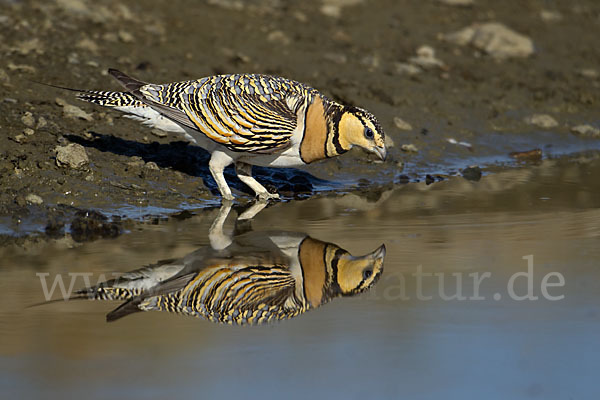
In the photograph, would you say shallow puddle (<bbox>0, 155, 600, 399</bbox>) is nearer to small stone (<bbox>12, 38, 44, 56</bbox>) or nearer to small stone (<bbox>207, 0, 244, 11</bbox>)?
small stone (<bbox>12, 38, 44, 56</bbox>)

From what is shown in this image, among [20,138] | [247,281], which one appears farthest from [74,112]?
[247,281]

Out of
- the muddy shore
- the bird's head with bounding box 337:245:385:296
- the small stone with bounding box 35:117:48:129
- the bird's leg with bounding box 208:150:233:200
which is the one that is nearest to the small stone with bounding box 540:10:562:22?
the muddy shore

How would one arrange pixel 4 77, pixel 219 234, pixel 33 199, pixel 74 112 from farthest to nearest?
pixel 4 77, pixel 74 112, pixel 33 199, pixel 219 234

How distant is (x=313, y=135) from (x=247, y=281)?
2319 mm

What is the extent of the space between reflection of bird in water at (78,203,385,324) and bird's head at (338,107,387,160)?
1407 millimetres

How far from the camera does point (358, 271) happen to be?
232 inches

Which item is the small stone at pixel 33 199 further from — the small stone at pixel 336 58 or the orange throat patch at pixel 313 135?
the small stone at pixel 336 58

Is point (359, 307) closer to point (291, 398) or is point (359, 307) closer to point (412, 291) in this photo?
point (412, 291)

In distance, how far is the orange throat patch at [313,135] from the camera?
7.66m

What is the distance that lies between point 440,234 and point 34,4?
693 cm

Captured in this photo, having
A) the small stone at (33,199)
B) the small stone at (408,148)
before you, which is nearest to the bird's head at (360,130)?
the small stone at (408,148)

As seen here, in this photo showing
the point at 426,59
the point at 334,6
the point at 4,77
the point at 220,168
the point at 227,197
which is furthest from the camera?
the point at 334,6

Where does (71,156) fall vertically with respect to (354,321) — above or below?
above

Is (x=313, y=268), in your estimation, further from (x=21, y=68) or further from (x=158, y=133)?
(x=21, y=68)
